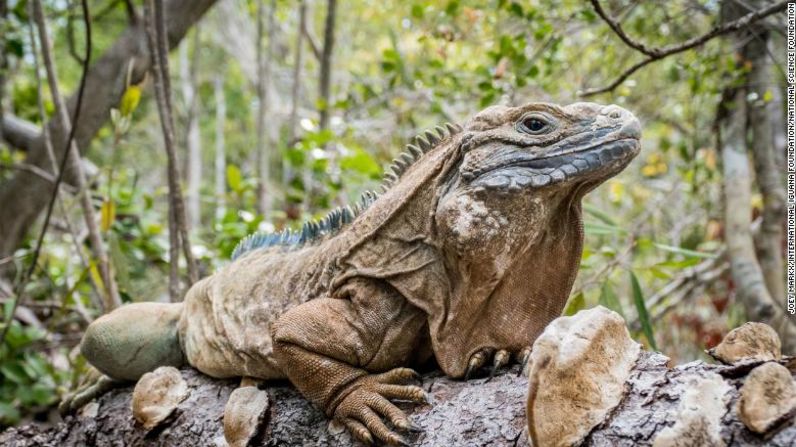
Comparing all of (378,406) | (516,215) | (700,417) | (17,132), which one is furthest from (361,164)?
(700,417)

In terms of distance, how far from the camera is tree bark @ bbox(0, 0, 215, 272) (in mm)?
5000

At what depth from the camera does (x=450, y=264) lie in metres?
2.42

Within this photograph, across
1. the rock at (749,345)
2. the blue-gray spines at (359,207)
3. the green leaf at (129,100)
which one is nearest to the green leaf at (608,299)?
the blue-gray spines at (359,207)

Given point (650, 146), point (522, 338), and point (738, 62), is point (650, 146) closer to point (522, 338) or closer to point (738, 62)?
point (738, 62)

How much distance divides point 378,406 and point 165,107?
245cm

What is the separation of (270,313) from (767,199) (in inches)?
144

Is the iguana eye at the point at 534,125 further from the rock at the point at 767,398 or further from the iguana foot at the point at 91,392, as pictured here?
the iguana foot at the point at 91,392

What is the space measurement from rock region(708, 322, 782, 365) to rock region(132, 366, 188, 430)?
2.16 meters

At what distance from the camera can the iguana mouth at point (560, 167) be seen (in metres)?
2.21

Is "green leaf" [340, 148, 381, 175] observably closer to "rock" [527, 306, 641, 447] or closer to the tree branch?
the tree branch

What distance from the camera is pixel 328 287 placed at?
268 cm

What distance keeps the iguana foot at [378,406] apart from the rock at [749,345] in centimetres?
93

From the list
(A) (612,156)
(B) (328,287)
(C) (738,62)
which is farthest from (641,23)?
(B) (328,287)

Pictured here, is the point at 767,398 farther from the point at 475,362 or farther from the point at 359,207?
the point at 359,207
